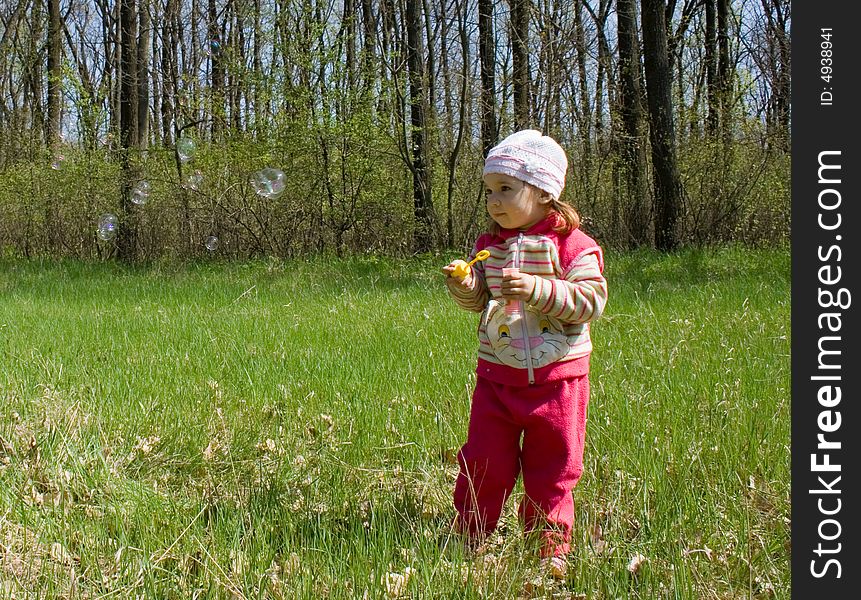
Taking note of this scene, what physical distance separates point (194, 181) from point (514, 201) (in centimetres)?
1170

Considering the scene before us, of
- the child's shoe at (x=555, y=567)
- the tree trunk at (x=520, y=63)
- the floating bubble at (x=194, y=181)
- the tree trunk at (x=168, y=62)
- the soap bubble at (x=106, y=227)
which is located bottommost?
the child's shoe at (x=555, y=567)

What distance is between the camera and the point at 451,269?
7.48 feet

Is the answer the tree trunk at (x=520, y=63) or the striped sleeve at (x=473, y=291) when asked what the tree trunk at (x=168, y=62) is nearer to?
the tree trunk at (x=520, y=63)

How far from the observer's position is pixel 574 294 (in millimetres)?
2252

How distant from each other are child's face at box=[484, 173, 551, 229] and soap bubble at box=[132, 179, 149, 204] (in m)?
11.6

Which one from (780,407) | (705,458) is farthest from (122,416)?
(780,407)

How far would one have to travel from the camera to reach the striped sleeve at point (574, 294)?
2205 millimetres

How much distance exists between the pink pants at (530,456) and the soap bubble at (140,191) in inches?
458

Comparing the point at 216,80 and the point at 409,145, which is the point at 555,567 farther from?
the point at 216,80

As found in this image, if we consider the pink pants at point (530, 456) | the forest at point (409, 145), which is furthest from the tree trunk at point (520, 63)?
the pink pants at point (530, 456)

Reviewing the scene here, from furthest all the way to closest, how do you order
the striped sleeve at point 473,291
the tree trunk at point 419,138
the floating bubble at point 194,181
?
the floating bubble at point 194,181
the tree trunk at point 419,138
the striped sleeve at point 473,291

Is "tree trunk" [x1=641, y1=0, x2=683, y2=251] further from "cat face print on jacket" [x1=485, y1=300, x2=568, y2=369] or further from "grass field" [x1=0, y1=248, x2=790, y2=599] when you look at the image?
"cat face print on jacket" [x1=485, y1=300, x2=568, y2=369]

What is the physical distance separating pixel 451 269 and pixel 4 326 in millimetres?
5882

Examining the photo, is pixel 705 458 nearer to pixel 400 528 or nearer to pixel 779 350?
pixel 400 528
